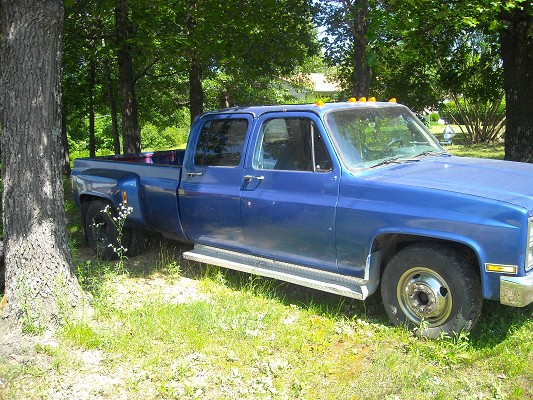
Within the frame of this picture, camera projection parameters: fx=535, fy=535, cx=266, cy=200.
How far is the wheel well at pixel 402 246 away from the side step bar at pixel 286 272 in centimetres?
31

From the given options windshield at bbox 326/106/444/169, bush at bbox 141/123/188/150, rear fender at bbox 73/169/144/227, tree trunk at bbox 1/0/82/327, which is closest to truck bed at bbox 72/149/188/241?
rear fender at bbox 73/169/144/227

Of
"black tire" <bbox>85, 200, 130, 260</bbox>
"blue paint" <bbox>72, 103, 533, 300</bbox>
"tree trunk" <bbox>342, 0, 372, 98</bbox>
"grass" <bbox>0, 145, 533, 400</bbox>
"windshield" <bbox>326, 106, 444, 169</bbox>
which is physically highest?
"tree trunk" <bbox>342, 0, 372, 98</bbox>

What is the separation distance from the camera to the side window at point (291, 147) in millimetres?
4762

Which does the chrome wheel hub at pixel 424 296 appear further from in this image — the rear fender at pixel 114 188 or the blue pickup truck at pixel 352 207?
the rear fender at pixel 114 188

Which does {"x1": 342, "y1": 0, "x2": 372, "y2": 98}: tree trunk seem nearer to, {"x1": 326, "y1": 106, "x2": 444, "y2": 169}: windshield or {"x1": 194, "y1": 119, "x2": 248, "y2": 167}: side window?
{"x1": 326, "y1": 106, "x2": 444, "y2": 169}: windshield

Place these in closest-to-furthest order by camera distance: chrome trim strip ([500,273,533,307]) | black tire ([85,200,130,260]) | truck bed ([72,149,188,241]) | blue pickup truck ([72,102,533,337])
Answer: chrome trim strip ([500,273,533,307]) → blue pickup truck ([72,102,533,337]) → truck bed ([72,149,188,241]) → black tire ([85,200,130,260])

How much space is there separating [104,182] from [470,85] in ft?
35.2

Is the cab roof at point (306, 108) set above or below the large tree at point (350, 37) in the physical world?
below

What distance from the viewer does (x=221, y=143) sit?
5664mm

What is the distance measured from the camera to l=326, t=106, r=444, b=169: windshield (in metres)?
4.72

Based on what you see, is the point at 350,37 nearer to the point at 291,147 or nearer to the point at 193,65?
the point at 193,65

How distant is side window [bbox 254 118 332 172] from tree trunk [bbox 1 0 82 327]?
1.97 metres

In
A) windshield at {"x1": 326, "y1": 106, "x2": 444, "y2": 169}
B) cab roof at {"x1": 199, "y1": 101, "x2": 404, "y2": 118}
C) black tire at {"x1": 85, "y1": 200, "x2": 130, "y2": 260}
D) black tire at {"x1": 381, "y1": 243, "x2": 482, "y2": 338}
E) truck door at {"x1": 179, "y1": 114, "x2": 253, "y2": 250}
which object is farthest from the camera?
black tire at {"x1": 85, "y1": 200, "x2": 130, "y2": 260}

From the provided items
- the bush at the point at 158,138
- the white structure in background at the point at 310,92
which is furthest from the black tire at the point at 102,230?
the bush at the point at 158,138
